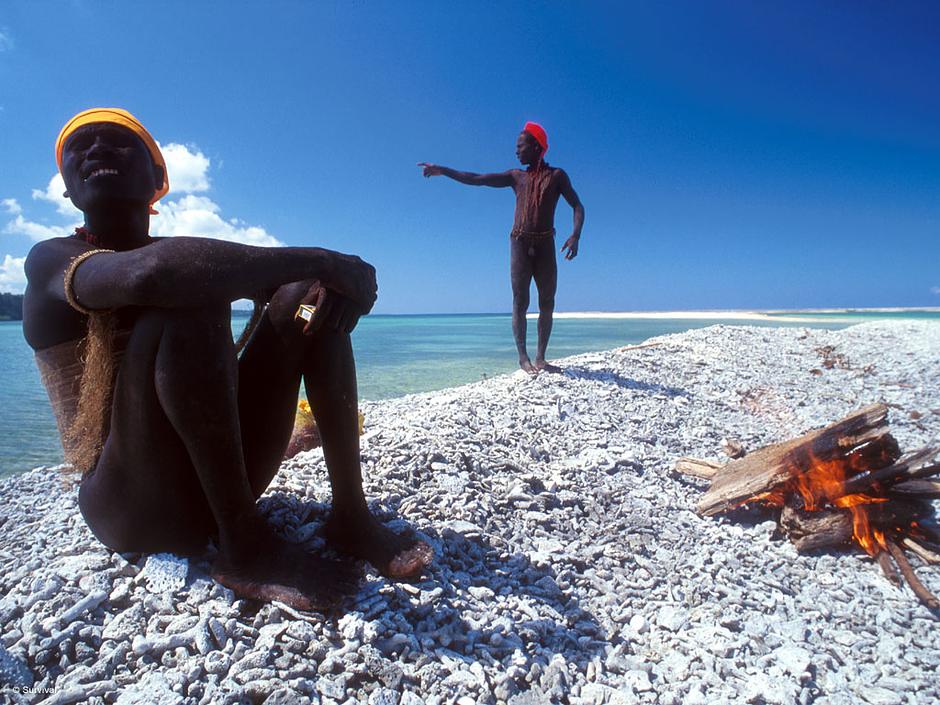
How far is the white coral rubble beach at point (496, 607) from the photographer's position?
1.58 meters

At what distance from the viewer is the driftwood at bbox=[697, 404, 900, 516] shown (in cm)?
304

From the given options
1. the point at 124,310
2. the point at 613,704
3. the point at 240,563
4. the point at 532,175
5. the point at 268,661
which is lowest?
the point at 613,704

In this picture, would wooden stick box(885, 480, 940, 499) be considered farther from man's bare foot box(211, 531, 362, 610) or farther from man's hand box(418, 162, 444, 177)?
man's hand box(418, 162, 444, 177)

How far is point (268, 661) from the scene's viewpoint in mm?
1579

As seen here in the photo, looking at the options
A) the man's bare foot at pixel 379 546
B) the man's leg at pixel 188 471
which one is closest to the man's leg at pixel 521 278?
the man's bare foot at pixel 379 546

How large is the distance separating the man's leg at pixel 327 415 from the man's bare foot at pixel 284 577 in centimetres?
24

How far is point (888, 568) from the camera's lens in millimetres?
2637

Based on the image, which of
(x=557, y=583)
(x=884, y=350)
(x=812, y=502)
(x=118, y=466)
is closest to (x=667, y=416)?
A: (x=812, y=502)

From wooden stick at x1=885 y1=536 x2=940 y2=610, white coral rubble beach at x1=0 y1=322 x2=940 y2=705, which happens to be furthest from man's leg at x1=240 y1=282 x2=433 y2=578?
wooden stick at x1=885 y1=536 x2=940 y2=610

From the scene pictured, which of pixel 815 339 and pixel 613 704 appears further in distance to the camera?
pixel 815 339

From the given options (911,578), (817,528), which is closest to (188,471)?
(817,528)

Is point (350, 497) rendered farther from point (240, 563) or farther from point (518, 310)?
point (518, 310)

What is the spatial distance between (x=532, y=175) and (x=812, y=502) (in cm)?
493

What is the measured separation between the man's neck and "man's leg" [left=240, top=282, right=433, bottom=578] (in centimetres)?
69
